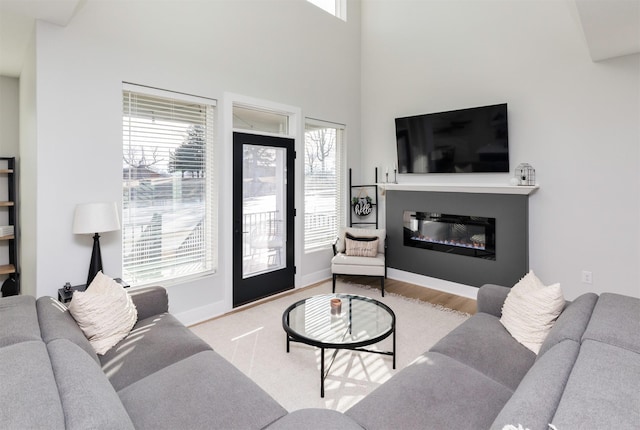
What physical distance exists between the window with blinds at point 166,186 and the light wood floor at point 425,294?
2263 mm

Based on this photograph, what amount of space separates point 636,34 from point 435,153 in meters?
2.18

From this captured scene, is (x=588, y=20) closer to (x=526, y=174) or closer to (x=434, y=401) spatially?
(x=526, y=174)

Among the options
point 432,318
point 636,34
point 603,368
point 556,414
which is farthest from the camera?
point 432,318

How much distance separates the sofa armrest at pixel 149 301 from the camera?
241cm

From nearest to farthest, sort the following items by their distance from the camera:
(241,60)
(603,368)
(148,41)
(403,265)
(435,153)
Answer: (603,368) < (148,41) < (241,60) < (435,153) < (403,265)

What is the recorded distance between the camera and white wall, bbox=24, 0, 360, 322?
2.69 m

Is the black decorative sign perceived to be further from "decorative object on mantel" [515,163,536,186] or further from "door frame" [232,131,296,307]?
"decorative object on mantel" [515,163,536,186]

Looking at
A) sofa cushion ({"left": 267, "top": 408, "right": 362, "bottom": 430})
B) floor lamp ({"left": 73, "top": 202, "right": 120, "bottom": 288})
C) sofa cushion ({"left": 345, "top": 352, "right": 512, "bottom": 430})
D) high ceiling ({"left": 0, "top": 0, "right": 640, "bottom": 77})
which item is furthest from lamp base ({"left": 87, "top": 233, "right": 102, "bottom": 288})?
sofa cushion ({"left": 345, "top": 352, "right": 512, "bottom": 430})

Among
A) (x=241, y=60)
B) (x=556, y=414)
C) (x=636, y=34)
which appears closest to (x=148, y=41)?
(x=241, y=60)

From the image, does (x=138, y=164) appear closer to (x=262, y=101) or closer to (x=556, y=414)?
(x=262, y=101)

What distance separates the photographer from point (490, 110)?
4.01 m

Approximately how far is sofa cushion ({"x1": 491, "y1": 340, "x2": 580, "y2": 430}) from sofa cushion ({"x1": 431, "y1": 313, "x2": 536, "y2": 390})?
0.41m

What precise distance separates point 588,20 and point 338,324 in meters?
2.89

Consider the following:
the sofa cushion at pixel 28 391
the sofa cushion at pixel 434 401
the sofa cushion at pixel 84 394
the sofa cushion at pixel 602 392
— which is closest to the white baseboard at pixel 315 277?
the sofa cushion at pixel 434 401
